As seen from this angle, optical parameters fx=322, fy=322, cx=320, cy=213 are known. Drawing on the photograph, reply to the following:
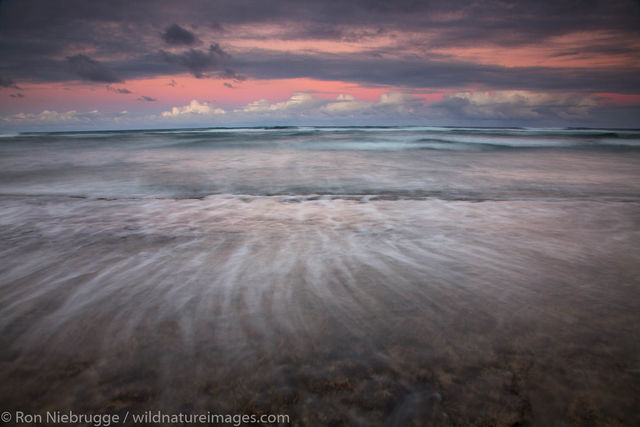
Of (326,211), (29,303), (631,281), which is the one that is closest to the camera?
(29,303)

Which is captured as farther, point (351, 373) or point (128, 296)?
point (128, 296)

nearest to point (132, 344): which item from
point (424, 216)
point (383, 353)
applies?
point (383, 353)

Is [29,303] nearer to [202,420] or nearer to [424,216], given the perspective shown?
[202,420]

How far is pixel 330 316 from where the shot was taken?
215 centimetres

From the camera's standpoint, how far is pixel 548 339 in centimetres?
187

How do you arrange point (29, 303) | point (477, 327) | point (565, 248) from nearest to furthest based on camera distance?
point (477, 327) < point (29, 303) < point (565, 248)

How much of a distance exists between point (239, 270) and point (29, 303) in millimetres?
1492

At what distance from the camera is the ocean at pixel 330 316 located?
1.51 metres

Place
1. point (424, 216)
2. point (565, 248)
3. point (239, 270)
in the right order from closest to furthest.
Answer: point (239, 270)
point (565, 248)
point (424, 216)

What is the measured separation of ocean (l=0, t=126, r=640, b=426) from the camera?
59.5 inches

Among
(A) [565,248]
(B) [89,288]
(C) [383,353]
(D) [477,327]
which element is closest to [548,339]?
(D) [477,327]

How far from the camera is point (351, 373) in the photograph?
1650 millimetres

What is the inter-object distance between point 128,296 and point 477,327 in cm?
247

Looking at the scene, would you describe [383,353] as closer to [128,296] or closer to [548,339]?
[548,339]
